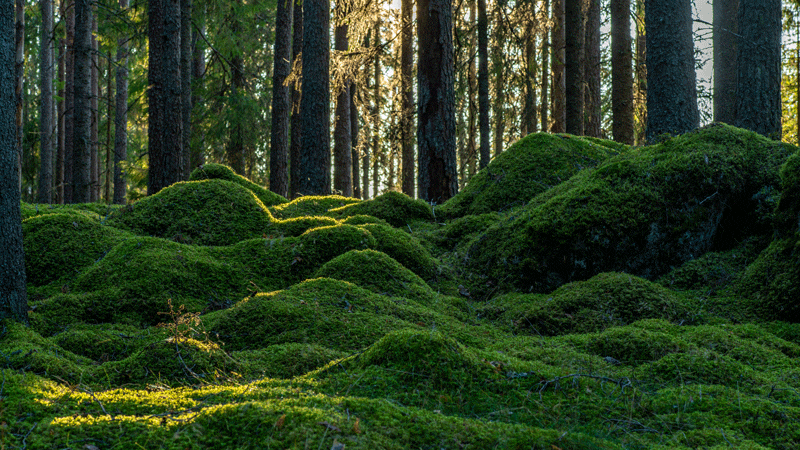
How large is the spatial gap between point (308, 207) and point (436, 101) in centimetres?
282

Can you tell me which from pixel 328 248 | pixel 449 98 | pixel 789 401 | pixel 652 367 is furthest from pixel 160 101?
pixel 789 401

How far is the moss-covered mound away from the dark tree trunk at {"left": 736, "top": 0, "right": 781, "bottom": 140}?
2721 mm

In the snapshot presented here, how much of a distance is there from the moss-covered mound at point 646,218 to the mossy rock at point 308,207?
3.03m

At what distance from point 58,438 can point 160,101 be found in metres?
8.66

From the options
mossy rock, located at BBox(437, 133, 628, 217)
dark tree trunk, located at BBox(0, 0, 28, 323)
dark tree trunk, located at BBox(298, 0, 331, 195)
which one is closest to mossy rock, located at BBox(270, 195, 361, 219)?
mossy rock, located at BBox(437, 133, 628, 217)

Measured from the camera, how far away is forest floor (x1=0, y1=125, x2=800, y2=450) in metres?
2.27

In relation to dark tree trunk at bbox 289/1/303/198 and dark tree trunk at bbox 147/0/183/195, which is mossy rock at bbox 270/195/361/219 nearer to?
dark tree trunk at bbox 289/1/303/198

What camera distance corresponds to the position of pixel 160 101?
941 centimetres

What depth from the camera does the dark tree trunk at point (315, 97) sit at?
32.2 feet

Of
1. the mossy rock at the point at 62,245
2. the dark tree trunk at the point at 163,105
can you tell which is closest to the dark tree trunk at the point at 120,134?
the dark tree trunk at the point at 163,105

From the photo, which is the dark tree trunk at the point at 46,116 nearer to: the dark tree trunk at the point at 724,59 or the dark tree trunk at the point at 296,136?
the dark tree trunk at the point at 296,136

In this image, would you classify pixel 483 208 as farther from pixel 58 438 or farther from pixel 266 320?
pixel 58 438

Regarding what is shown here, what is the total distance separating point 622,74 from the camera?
11.8 meters

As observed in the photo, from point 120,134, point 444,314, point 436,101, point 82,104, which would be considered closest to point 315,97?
point 436,101
